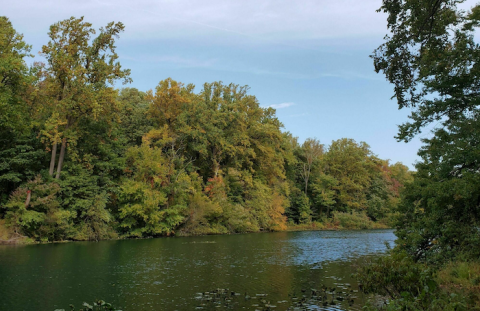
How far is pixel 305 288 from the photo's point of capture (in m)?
14.3

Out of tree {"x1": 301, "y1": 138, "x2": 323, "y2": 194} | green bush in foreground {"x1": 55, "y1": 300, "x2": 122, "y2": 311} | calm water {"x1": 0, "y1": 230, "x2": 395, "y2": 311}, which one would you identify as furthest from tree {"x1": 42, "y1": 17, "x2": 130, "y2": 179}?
tree {"x1": 301, "y1": 138, "x2": 323, "y2": 194}

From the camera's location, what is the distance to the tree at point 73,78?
109 ft

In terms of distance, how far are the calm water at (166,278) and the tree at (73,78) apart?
12.3 m

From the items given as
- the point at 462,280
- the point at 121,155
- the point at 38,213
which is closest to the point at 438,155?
the point at 462,280

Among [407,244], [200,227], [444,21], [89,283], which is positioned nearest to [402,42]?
[444,21]

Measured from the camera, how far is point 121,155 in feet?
133

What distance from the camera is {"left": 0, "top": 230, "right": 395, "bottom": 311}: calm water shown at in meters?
12.0

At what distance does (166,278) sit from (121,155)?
87.3ft

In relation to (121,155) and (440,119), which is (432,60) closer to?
(440,119)

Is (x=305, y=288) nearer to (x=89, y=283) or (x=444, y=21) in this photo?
(x=89, y=283)

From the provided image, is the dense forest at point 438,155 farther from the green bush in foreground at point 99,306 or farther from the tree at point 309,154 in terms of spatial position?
the tree at point 309,154

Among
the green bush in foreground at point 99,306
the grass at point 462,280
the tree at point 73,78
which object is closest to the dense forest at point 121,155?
the tree at point 73,78

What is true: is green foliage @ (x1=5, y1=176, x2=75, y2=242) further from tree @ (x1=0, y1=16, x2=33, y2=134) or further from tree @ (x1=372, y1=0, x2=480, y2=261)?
tree @ (x1=372, y1=0, x2=480, y2=261)

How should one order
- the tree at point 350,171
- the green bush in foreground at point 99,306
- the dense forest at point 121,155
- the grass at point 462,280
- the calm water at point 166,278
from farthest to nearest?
the tree at point 350,171, the dense forest at point 121,155, the calm water at point 166,278, the grass at point 462,280, the green bush in foreground at point 99,306
